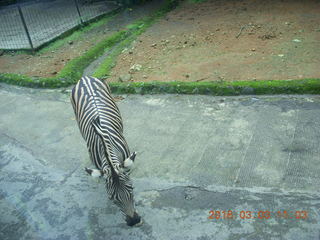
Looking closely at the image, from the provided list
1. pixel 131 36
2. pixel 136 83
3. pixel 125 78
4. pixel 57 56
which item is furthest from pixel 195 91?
pixel 57 56

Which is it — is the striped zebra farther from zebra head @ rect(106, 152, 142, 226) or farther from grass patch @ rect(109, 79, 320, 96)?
grass patch @ rect(109, 79, 320, 96)

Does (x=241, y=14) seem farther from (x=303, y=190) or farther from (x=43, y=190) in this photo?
(x=43, y=190)

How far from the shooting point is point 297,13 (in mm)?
10602

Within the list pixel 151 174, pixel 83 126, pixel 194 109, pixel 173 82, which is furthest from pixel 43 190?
pixel 173 82

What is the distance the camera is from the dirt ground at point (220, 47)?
26.2ft

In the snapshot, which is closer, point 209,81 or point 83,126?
point 83,126

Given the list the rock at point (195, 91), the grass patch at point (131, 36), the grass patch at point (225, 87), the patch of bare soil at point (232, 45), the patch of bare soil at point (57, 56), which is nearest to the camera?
the grass patch at point (225, 87)

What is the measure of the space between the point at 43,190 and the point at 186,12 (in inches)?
381

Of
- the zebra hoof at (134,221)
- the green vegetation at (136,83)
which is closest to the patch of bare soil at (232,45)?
the green vegetation at (136,83)

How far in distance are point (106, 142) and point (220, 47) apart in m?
6.25

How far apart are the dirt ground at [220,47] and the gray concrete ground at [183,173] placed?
119 centimetres

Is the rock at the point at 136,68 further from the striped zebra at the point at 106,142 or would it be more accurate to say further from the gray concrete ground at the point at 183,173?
the striped zebra at the point at 106,142
